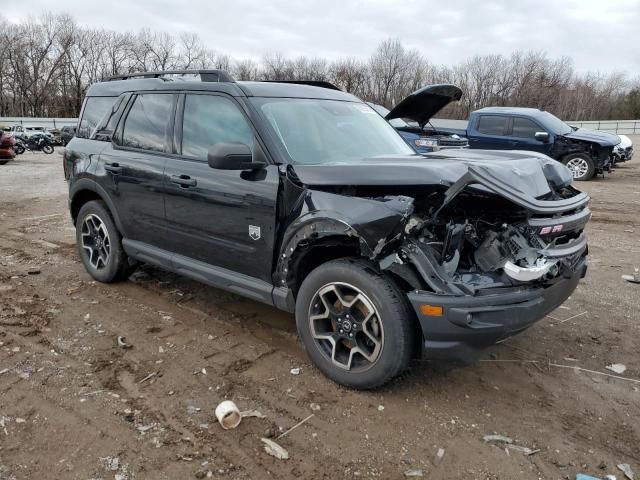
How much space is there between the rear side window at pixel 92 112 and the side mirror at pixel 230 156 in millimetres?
2207

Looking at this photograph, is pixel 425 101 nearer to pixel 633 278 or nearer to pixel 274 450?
pixel 633 278

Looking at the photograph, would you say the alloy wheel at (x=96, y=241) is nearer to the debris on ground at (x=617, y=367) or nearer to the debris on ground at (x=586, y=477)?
the debris on ground at (x=586, y=477)

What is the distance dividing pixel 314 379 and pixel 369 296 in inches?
31.4

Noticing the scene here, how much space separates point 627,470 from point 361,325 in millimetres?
1559

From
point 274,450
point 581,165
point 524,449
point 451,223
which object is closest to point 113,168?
point 274,450

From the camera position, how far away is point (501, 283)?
2.78m

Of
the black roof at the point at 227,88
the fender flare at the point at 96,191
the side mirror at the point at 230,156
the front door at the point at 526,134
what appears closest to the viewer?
the side mirror at the point at 230,156

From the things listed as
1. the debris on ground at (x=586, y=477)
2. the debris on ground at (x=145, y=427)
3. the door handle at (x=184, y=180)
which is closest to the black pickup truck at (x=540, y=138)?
the door handle at (x=184, y=180)

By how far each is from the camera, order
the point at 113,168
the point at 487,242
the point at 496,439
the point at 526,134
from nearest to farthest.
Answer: the point at 496,439, the point at 487,242, the point at 113,168, the point at 526,134

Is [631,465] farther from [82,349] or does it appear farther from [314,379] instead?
[82,349]

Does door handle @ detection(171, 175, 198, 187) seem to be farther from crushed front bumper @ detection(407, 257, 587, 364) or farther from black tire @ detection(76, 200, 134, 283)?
crushed front bumper @ detection(407, 257, 587, 364)

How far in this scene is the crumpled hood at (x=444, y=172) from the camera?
111 inches

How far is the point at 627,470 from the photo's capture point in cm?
253

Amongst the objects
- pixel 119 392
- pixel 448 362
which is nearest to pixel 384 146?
pixel 448 362
